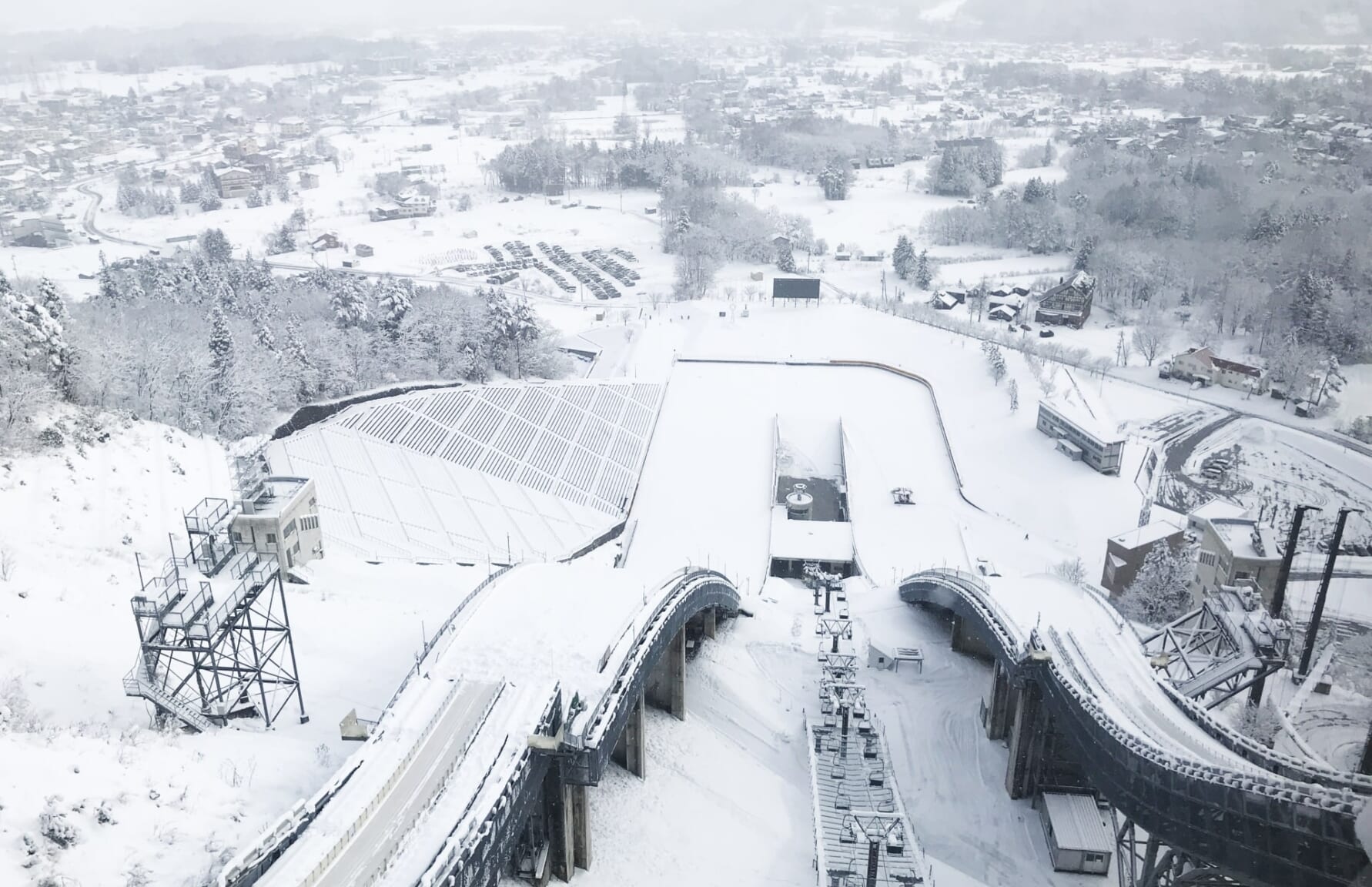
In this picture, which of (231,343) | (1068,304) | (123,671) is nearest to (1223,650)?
(123,671)

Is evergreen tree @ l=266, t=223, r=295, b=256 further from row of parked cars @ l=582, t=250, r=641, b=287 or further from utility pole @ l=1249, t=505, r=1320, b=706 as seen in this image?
utility pole @ l=1249, t=505, r=1320, b=706

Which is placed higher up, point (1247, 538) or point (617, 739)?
point (617, 739)

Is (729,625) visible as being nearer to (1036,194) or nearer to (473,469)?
(473,469)

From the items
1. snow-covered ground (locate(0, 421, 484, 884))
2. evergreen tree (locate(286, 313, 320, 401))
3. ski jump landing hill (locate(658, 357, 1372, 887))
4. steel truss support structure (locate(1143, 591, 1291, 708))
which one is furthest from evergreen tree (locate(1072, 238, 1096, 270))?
snow-covered ground (locate(0, 421, 484, 884))

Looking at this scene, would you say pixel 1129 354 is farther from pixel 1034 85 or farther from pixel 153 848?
pixel 1034 85

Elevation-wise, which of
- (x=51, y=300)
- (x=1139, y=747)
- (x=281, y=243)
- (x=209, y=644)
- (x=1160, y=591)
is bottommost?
(x=1160, y=591)

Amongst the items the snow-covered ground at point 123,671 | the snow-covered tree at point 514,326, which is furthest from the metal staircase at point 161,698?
the snow-covered tree at point 514,326

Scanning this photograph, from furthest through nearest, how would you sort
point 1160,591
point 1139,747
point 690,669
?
point 1160,591, point 690,669, point 1139,747
